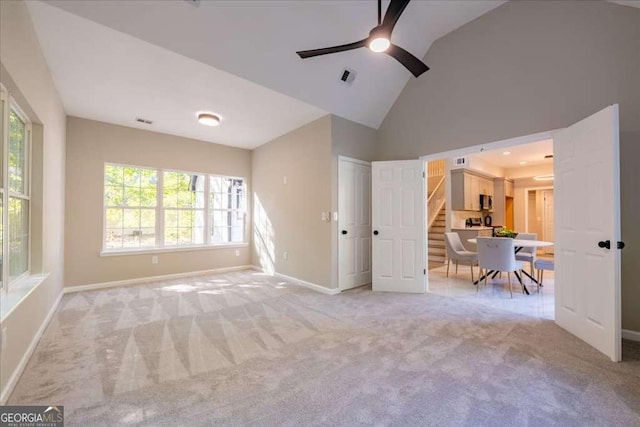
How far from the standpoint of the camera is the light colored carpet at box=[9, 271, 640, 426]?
163 centimetres

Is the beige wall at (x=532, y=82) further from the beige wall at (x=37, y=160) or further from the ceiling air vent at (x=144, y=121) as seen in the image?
the beige wall at (x=37, y=160)

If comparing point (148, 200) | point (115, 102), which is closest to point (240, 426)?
point (115, 102)

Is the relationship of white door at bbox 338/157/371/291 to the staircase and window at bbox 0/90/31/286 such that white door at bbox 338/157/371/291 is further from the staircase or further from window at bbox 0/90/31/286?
window at bbox 0/90/31/286

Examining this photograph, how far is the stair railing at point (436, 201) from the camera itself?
8.16 meters

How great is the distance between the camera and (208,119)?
4262 mm

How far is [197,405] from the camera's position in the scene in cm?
170

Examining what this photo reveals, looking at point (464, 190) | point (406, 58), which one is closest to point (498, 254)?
point (406, 58)

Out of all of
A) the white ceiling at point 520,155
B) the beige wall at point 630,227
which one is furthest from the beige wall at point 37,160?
the white ceiling at point 520,155

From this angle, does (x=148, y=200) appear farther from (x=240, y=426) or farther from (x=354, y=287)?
A: (x=240, y=426)

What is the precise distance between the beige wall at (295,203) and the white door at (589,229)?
2.77 meters

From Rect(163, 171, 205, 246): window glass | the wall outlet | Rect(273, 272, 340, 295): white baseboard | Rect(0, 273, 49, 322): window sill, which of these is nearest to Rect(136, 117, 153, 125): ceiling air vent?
Rect(163, 171, 205, 246): window glass

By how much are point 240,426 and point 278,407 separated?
24 cm

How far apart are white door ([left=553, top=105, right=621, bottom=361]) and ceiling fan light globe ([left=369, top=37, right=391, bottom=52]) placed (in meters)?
1.93

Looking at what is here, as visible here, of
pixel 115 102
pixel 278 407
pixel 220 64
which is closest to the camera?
pixel 278 407
